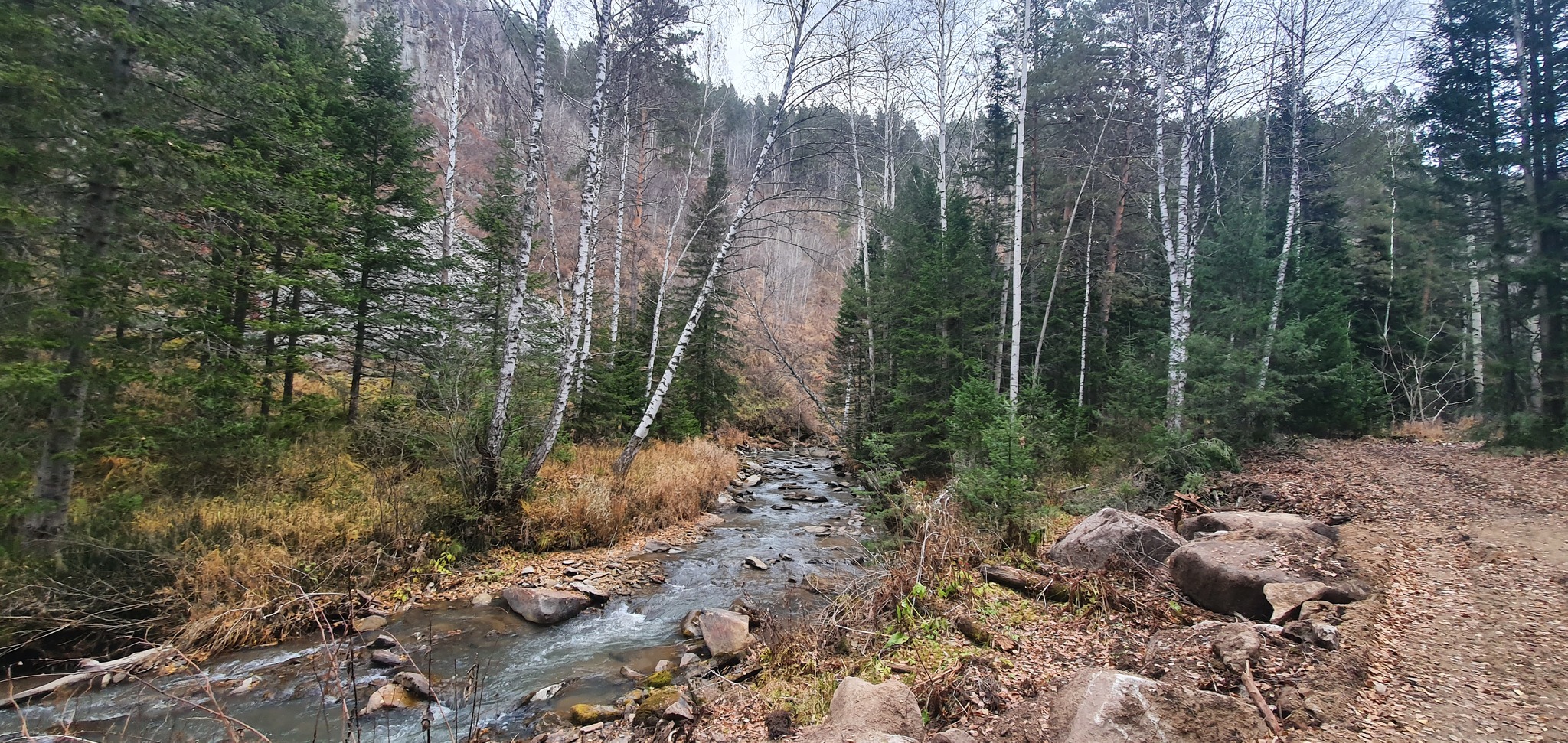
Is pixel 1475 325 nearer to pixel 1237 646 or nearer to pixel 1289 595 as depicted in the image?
pixel 1289 595

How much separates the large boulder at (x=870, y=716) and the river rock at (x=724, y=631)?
7.75ft

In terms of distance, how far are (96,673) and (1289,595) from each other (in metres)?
10.7

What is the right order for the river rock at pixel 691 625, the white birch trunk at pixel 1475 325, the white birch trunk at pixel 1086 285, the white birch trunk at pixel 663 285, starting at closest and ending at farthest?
the river rock at pixel 691 625
the white birch trunk at pixel 1475 325
the white birch trunk at pixel 663 285
the white birch trunk at pixel 1086 285

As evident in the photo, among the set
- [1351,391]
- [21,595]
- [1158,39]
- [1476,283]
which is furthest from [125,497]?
[1476,283]

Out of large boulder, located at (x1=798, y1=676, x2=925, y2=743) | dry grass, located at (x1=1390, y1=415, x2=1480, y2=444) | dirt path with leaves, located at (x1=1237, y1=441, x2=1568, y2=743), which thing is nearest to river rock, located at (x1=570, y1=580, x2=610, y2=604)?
large boulder, located at (x1=798, y1=676, x2=925, y2=743)

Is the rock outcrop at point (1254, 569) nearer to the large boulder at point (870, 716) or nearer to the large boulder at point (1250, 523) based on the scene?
the large boulder at point (1250, 523)

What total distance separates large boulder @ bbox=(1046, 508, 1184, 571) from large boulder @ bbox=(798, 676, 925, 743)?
3.52 metres

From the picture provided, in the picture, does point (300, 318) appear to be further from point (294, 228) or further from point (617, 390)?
point (617, 390)

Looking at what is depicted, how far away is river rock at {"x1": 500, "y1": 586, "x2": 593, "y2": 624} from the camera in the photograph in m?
7.30

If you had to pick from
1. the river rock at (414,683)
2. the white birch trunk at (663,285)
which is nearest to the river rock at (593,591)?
the river rock at (414,683)

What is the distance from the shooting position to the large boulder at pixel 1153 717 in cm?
332

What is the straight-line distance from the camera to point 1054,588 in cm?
618

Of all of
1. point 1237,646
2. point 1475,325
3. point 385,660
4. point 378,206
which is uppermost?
point 378,206

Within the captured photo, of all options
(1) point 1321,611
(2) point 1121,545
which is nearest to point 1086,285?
(2) point 1121,545
